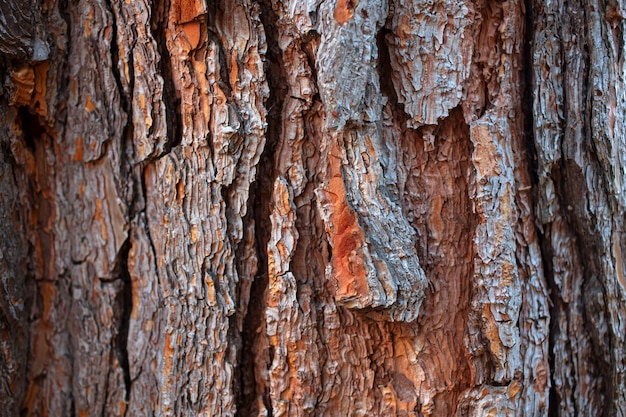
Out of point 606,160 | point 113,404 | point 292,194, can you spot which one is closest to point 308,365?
point 292,194

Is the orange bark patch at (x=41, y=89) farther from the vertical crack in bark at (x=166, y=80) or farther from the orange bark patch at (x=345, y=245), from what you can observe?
the orange bark patch at (x=345, y=245)

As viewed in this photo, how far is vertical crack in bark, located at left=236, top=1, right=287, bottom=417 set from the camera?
1.13 metres

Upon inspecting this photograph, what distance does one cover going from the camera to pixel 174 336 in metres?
1.15

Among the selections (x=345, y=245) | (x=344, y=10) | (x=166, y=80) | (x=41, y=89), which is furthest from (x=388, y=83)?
(x=41, y=89)

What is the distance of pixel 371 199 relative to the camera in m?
1.05

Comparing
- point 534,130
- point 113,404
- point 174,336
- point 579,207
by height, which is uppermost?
point 534,130

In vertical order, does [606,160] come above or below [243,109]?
below

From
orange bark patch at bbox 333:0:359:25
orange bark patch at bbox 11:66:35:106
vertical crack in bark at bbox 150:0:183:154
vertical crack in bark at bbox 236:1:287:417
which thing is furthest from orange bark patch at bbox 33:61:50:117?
orange bark patch at bbox 333:0:359:25

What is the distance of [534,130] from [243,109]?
588mm

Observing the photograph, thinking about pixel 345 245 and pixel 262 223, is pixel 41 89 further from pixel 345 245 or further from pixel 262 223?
pixel 345 245

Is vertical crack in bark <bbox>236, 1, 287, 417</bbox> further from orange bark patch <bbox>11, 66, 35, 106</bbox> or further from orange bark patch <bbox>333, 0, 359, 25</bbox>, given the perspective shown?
orange bark patch <bbox>11, 66, 35, 106</bbox>

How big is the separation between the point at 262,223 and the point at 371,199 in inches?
9.6

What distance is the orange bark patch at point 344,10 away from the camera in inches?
39.6

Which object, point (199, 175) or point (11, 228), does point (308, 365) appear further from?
point (11, 228)
